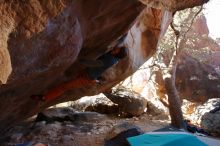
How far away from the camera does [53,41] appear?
5.93 m

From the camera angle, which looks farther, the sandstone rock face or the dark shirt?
the dark shirt

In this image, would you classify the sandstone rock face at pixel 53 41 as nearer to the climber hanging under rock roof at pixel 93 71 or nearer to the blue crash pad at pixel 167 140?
the climber hanging under rock roof at pixel 93 71

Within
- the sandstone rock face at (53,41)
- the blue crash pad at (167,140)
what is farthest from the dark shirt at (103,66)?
the blue crash pad at (167,140)

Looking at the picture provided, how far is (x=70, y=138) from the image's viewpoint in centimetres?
1130

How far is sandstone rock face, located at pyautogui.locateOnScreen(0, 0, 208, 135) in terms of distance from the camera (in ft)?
12.3

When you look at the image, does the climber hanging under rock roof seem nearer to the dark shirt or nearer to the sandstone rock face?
the dark shirt

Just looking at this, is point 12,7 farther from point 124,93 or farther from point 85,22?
point 124,93

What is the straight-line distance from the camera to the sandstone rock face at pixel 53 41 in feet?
12.3

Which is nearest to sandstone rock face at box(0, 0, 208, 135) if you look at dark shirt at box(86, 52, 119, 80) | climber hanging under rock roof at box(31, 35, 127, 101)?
climber hanging under rock roof at box(31, 35, 127, 101)

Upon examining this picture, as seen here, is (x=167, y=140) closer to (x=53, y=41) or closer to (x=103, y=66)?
(x=103, y=66)

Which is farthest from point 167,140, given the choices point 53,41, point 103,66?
point 53,41

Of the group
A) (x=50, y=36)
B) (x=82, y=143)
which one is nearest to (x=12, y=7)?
(x=50, y=36)

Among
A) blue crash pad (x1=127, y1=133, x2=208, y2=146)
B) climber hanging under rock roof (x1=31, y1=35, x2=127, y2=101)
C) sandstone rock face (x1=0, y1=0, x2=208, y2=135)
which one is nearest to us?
sandstone rock face (x1=0, y1=0, x2=208, y2=135)

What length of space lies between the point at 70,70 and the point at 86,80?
768 millimetres
